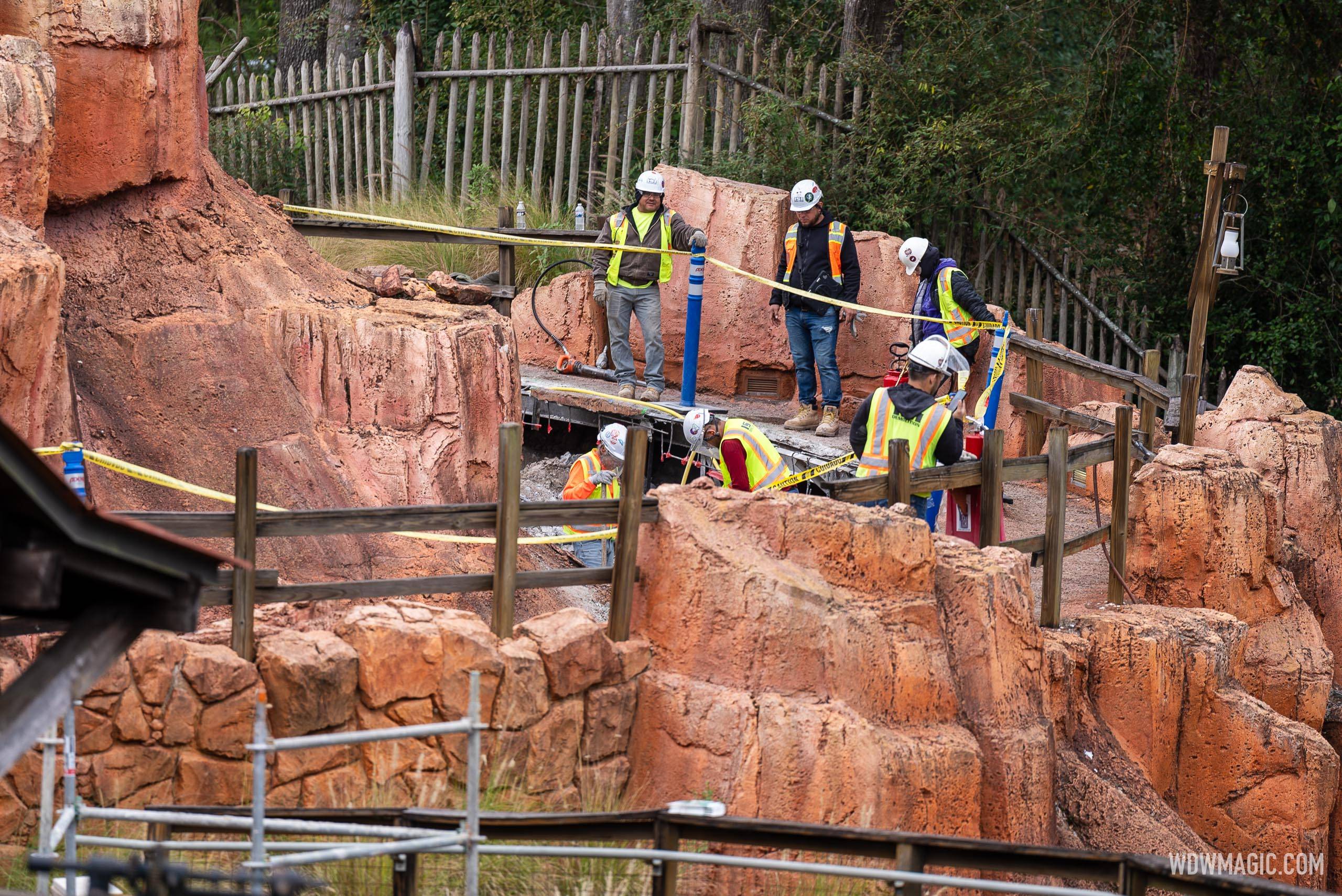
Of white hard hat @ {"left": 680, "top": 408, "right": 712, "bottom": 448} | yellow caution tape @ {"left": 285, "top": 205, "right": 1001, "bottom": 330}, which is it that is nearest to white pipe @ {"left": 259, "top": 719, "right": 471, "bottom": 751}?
white hard hat @ {"left": 680, "top": 408, "right": 712, "bottom": 448}

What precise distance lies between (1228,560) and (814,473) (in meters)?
2.70

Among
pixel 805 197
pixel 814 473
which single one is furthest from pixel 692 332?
pixel 814 473

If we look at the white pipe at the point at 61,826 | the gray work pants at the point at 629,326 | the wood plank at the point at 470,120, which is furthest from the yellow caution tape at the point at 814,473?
the wood plank at the point at 470,120

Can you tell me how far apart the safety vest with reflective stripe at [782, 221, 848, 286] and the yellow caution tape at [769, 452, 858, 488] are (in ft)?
7.05

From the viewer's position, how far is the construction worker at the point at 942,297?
37.6 ft

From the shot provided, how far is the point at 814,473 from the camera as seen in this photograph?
31.1ft

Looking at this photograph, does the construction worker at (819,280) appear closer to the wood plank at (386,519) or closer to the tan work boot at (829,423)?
the tan work boot at (829,423)

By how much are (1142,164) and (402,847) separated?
12793 millimetres

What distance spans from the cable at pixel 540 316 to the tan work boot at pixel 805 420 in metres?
2.40

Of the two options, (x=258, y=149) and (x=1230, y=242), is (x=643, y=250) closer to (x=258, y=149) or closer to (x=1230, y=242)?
(x=1230, y=242)

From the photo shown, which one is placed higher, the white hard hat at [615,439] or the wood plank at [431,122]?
the wood plank at [431,122]

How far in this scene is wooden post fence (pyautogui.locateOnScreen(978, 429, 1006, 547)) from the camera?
8.40 m

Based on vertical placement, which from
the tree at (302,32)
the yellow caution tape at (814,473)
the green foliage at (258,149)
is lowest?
the yellow caution tape at (814,473)

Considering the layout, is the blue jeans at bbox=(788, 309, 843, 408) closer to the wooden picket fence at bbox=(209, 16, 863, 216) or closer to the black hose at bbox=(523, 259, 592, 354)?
the black hose at bbox=(523, 259, 592, 354)
